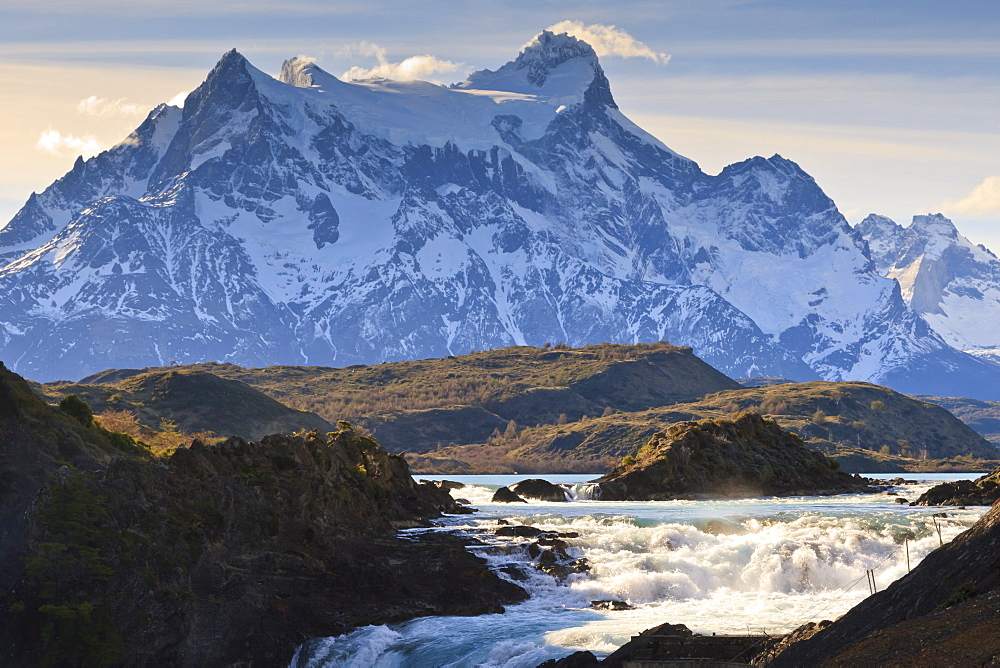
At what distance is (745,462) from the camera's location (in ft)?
439

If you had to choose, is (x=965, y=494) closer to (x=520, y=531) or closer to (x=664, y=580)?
(x=520, y=531)

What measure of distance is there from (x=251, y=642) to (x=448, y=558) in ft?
53.7

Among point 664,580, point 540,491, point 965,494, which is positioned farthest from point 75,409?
point 965,494

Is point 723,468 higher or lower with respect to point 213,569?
lower

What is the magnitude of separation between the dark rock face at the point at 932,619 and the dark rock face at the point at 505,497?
87.0 metres

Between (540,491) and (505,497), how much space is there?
6005mm

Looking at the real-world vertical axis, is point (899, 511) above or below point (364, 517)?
below

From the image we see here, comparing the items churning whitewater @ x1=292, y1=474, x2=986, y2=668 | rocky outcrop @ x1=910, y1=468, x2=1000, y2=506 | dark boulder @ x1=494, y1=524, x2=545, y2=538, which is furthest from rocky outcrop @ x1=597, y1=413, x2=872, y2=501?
dark boulder @ x1=494, y1=524, x2=545, y2=538

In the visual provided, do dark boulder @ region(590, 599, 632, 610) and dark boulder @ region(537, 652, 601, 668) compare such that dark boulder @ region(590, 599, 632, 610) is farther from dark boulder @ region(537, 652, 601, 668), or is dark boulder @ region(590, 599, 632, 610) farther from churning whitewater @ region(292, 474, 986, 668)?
dark boulder @ region(537, 652, 601, 668)

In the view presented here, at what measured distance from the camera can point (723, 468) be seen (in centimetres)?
13188

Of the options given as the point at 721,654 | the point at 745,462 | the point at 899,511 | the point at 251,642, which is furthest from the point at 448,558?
the point at 745,462

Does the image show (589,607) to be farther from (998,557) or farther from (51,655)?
(998,557)

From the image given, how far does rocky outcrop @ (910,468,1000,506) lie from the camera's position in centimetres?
9994

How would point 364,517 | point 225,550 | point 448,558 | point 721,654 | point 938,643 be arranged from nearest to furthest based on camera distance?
point 938,643 < point 721,654 < point 225,550 < point 448,558 < point 364,517
